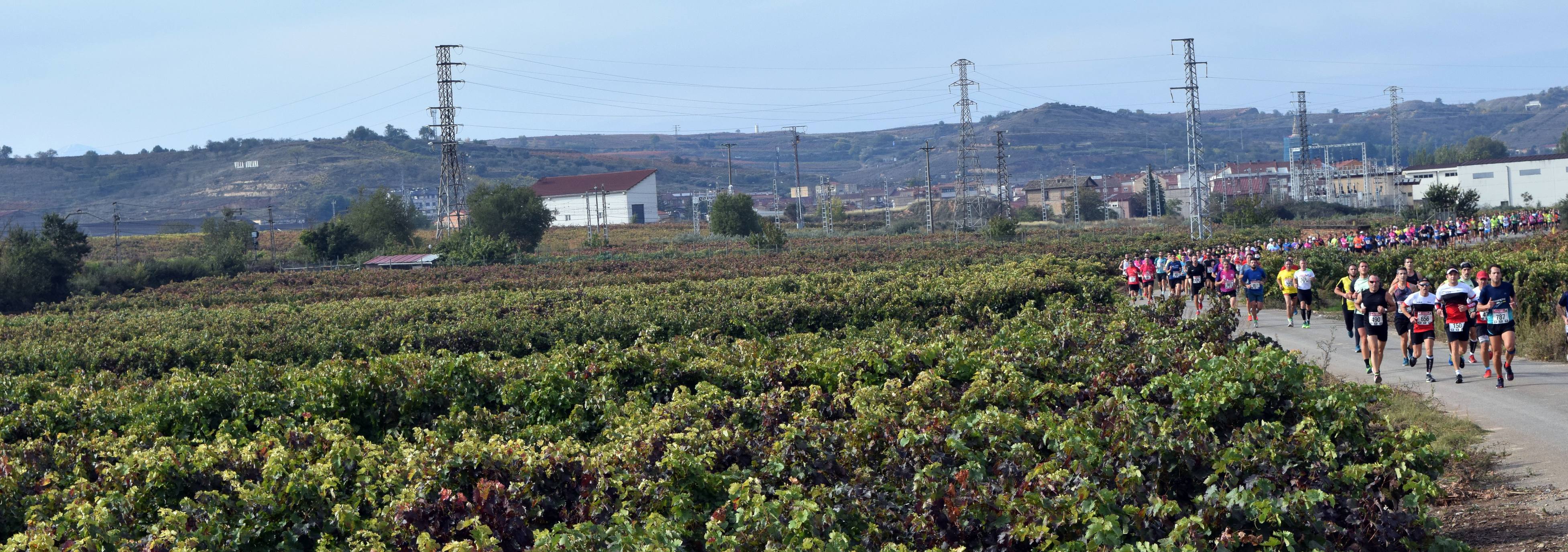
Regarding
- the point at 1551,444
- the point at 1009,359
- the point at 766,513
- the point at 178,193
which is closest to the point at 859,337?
the point at 1009,359

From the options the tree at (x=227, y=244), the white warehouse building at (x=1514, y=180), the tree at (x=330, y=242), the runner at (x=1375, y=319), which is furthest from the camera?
the white warehouse building at (x=1514, y=180)

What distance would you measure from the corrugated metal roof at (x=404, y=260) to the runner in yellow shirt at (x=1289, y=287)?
144ft

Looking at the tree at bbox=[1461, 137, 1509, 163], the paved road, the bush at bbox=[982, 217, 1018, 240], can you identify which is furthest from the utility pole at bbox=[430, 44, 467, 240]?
the tree at bbox=[1461, 137, 1509, 163]

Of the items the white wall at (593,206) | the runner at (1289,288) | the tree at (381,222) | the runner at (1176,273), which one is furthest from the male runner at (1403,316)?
the white wall at (593,206)

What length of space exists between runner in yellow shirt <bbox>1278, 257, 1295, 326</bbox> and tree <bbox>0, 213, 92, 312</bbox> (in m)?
39.4

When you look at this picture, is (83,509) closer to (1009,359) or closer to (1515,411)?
(1009,359)

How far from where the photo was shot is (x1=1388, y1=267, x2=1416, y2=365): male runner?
46.0 feet

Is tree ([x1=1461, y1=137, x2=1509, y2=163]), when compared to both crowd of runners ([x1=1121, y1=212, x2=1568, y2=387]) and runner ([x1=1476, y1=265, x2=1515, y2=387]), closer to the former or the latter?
crowd of runners ([x1=1121, y1=212, x2=1568, y2=387])

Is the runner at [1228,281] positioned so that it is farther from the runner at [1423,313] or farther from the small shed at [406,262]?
the small shed at [406,262]

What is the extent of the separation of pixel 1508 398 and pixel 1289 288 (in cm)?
880

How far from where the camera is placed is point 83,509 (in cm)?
616

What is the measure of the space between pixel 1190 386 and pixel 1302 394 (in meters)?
0.65

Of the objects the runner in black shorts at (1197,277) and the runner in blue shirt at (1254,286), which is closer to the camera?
the runner in blue shirt at (1254,286)

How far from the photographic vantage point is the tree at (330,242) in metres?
63.0
